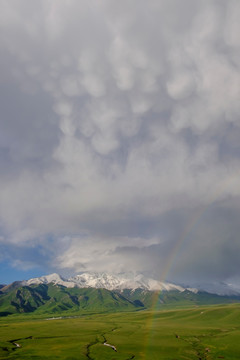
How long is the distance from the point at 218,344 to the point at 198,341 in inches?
530

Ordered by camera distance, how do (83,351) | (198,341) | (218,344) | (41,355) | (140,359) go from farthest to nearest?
(198,341), (218,344), (83,351), (41,355), (140,359)

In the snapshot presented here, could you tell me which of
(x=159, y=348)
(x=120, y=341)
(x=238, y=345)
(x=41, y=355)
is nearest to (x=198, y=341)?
(x=238, y=345)

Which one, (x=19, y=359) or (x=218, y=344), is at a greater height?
(x=19, y=359)

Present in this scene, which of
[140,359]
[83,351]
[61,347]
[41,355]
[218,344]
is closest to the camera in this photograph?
[140,359]

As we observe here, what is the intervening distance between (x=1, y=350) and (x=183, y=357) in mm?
86908

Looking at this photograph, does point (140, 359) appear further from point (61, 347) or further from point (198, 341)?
point (198, 341)

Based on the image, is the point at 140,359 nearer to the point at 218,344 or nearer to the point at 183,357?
the point at 183,357

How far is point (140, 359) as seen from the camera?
10144 centimetres

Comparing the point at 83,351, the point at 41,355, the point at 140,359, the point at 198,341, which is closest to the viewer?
the point at 140,359

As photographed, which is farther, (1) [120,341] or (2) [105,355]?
(1) [120,341]

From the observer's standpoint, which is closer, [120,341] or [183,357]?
[183,357]

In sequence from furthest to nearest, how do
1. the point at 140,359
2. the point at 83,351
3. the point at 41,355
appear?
the point at 83,351 → the point at 41,355 → the point at 140,359

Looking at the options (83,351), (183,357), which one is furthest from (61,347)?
(183,357)

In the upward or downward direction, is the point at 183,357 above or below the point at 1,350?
below
